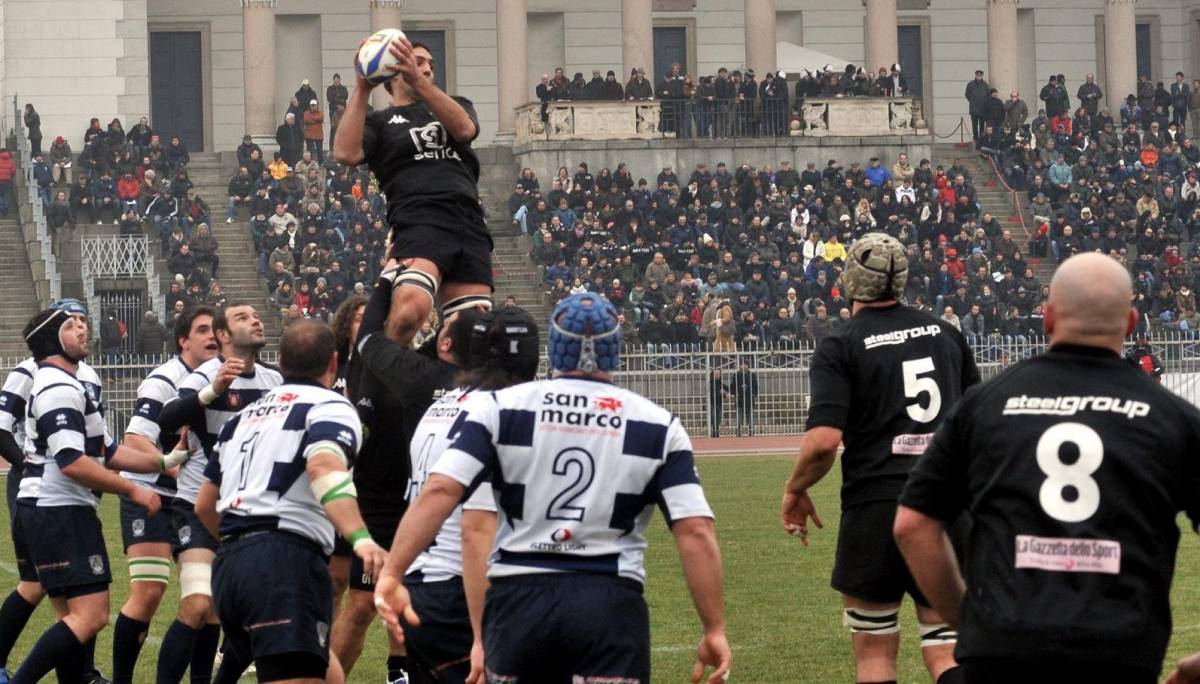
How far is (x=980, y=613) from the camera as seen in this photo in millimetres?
5590

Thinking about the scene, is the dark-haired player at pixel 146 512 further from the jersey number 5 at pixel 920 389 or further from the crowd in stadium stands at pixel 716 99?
the crowd in stadium stands at pixel 716 99

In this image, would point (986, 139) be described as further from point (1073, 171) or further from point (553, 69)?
point (553, 69)

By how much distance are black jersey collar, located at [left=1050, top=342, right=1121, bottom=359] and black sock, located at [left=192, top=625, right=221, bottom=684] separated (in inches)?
230

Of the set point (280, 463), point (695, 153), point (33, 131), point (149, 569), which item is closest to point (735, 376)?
point (695, 153)

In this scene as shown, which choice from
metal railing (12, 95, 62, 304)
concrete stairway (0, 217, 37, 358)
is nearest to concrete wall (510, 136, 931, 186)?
metal railing (12, 95, 62, 304)

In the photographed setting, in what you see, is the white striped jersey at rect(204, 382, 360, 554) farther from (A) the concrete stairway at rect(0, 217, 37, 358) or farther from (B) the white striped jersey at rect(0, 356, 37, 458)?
(A) the concrete stairway at rect(0, 217, 37, 358)

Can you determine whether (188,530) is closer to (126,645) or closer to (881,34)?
(126,645)

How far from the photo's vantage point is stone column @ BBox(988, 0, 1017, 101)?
50031mm

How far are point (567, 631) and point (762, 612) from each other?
726 centimetres

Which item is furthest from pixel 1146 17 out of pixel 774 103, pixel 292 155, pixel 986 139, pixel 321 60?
pixel 292 155

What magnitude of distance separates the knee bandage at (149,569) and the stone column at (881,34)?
131 ft

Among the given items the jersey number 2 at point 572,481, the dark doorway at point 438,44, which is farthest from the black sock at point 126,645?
the dark doorway at point 438,44

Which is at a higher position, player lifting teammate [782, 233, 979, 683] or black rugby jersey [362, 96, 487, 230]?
black rugby jersey [362, 96, 487, 230]

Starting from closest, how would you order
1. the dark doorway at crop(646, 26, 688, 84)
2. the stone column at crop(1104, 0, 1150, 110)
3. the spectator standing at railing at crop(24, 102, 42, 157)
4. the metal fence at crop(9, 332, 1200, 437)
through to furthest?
the metal fence at crop(9, 332, 1200, 437) → the spectator standing at railing at crop(24, 102, 42, 157) → the stone column at crop(1104, 0, 1150, 110) → the dark doorway at crop(646, 26, 688, 84)
